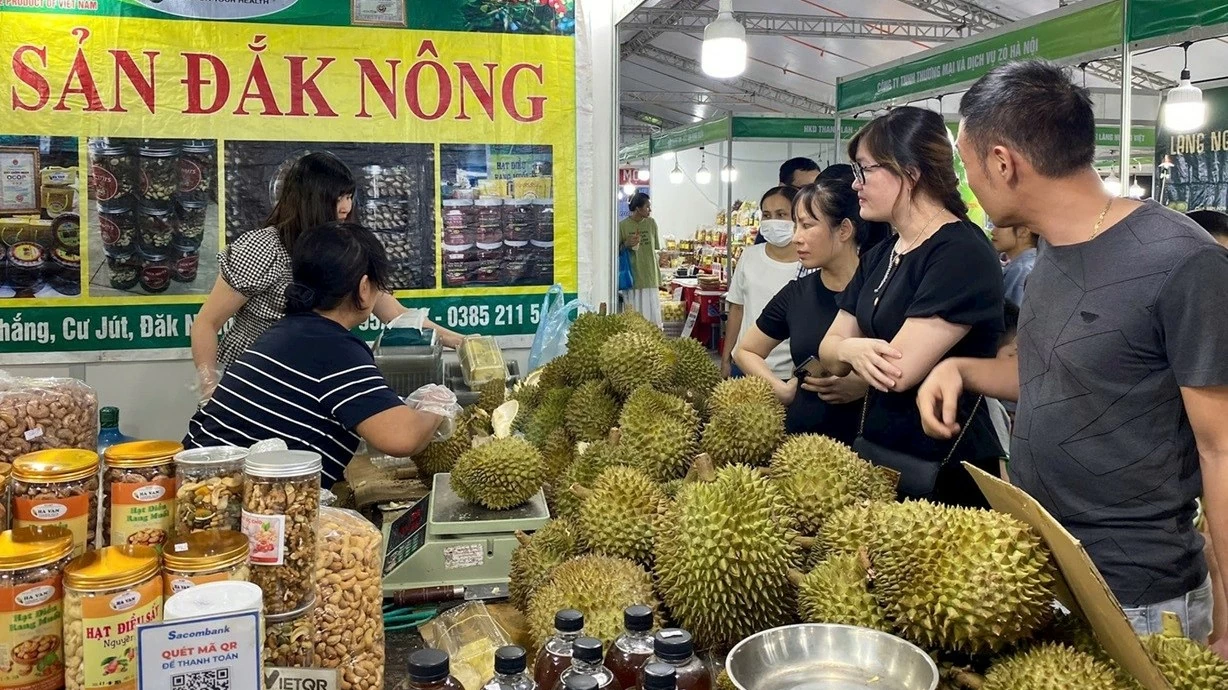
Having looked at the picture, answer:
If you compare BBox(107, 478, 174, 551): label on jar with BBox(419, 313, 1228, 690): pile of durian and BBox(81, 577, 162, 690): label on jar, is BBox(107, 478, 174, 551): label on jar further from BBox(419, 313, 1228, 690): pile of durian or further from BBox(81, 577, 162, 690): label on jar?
BBox(419, 313, 1228, 690): pile of durian

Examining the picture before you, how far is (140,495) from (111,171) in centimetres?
318

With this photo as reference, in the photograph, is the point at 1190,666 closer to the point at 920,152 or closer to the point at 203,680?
the point at 203,680

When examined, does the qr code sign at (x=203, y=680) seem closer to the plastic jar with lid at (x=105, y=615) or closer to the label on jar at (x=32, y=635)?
the plastic jar with lid at (x=105, y=615)

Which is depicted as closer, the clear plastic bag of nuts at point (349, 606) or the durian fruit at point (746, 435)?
the clear plastic bag of nuts at point (349, 606)

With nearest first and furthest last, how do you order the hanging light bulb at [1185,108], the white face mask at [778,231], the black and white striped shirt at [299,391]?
the black and white striped shirt at [299,391] < the white face mask at [778,231] < the hanging light bulb at [1185,108]

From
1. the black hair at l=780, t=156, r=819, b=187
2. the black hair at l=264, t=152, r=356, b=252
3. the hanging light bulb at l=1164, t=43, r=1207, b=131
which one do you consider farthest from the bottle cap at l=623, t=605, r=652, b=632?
the hanging light bulb at l=1164, t=43, r=1207, b=131

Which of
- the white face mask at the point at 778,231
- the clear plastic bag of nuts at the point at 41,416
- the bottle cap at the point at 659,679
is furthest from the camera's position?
the white face mask at the point at 778,231

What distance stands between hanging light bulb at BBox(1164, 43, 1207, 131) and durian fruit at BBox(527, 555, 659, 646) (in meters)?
6.06

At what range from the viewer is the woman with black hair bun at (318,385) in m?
2.10

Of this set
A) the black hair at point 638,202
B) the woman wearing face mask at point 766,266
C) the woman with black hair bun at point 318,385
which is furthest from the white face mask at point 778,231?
the black hair at point 638,202

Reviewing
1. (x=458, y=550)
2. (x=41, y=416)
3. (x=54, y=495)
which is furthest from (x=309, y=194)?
(x=54, y=495)

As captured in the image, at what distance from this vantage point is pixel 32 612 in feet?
3.09

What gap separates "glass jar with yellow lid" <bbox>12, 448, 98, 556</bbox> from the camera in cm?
107

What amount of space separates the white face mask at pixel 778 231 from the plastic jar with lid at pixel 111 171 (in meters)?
2.68
